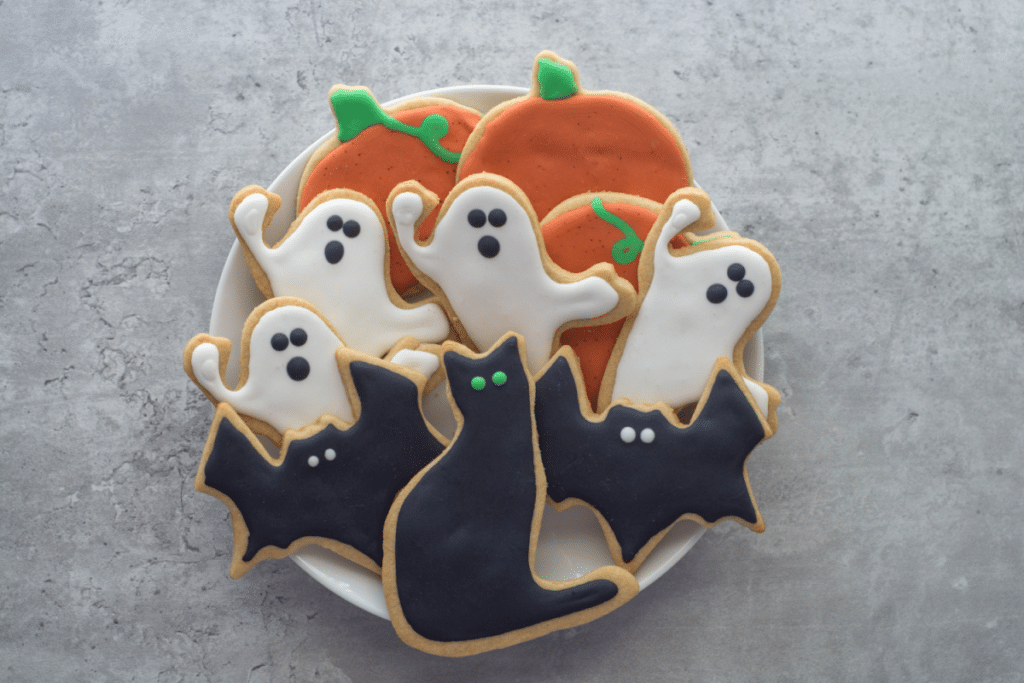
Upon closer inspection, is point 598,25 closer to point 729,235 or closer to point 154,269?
point 729,235

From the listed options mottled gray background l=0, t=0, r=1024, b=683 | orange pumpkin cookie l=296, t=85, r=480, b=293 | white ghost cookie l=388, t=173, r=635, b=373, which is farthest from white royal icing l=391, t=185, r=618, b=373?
mottled gray background l=0, t=0, r=1024, b=683

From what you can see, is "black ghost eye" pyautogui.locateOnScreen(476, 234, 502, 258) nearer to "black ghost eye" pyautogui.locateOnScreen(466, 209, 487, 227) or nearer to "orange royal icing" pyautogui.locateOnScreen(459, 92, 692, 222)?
"black ghost eye" pyautogui.locateOnScreen(466, 209, 487, 227)

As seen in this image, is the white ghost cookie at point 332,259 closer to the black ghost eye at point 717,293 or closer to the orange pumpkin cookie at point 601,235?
the orange pumpkin cookie at point 601,235

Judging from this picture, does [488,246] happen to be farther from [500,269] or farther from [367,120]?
[367,120]

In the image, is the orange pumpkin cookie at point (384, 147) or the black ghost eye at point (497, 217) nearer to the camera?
the black ghost eye at point (497, 217)

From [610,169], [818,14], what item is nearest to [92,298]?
[610,169]

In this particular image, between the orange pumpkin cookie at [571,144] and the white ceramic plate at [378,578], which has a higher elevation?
the orange pumpkin cookie at [571,144]

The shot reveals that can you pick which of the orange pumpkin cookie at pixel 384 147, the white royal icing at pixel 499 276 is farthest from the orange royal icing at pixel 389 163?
the white royal icing at pixel 499 276
